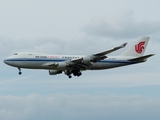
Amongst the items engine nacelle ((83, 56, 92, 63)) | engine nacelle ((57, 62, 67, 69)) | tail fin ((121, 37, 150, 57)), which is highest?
tail fin ((121, 37, 150, 57))

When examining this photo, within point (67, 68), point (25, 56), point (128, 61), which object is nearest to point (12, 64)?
point (25, 56)

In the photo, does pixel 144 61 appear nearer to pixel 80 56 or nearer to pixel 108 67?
pixel 108 67

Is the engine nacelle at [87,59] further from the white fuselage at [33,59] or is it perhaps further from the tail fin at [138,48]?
the tail fin at [138,48]

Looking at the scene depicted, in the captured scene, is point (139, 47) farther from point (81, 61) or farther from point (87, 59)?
point (81, 61)

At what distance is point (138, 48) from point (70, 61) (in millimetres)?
17415

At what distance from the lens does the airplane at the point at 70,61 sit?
80688mm

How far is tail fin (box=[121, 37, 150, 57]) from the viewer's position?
9038 cm

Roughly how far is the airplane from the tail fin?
1694mm

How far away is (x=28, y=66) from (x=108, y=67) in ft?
55.2

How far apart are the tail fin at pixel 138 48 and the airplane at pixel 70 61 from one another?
1.69 m

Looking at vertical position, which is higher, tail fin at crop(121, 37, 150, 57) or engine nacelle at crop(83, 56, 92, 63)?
tail fin at crop(121, 37, 150, 57)

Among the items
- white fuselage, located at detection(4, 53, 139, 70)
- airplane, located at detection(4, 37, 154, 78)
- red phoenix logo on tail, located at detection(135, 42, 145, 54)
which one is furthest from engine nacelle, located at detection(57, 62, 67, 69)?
red phoenix logo on tail, located at detection(135, 42, 145, 54)

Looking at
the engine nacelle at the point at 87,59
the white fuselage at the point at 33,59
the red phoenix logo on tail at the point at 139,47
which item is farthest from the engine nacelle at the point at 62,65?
the red phoenix logo on tail at the point at 139,47

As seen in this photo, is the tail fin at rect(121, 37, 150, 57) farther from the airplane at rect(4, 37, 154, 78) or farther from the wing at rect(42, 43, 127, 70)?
the wing at rect(42, 43, 127, 70)
